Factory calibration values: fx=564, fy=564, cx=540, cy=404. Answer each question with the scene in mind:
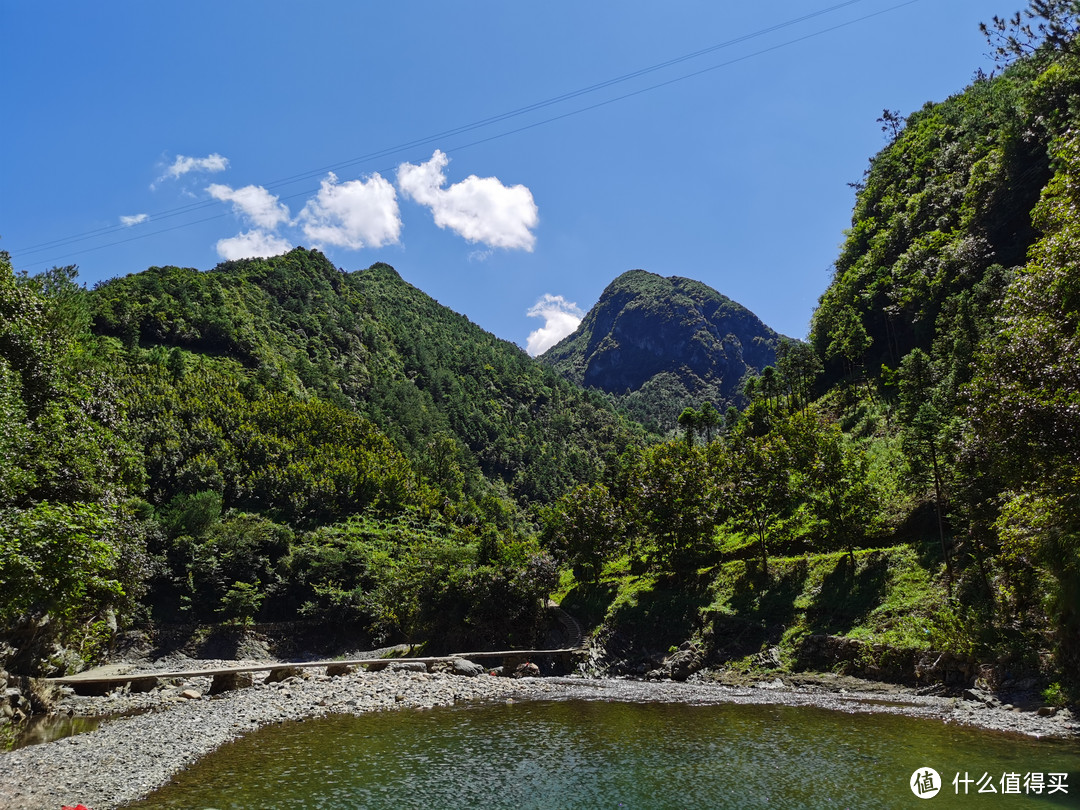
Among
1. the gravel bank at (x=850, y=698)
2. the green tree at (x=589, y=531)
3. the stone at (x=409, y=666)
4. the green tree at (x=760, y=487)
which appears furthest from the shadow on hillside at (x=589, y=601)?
the stone at (x=409, y=666)

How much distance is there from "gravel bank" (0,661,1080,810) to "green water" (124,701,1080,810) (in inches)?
55.3

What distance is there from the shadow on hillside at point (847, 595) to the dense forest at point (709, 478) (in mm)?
168

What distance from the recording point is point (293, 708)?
80.8ft

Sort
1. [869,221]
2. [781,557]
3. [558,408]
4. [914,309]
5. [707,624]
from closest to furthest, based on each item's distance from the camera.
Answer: [707,624]
[781,557]
[914,309]
[869,221]
[558,408]

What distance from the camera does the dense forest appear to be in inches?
707

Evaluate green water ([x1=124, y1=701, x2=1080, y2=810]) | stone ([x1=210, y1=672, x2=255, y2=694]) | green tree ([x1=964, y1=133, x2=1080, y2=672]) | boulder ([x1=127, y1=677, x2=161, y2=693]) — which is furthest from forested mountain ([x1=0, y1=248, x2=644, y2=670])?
green tree ([x1=964, y1=133, x2=1080, y2=672])

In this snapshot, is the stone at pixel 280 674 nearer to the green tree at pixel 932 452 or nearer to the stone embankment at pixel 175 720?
the stone embankment at pixel 175 720

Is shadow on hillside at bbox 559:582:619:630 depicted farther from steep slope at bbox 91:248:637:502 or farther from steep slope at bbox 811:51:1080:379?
steep slope at bbox 91:248:637:502

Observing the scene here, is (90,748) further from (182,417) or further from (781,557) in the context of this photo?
(182,417)

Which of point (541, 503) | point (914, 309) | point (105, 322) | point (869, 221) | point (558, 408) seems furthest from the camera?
point (558, 408)

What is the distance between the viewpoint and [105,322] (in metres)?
95.1

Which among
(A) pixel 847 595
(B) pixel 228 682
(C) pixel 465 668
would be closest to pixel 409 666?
(C) pixel 465 668

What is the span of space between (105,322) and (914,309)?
120 m

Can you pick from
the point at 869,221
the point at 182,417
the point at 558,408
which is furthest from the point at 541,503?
the point at 869,221
